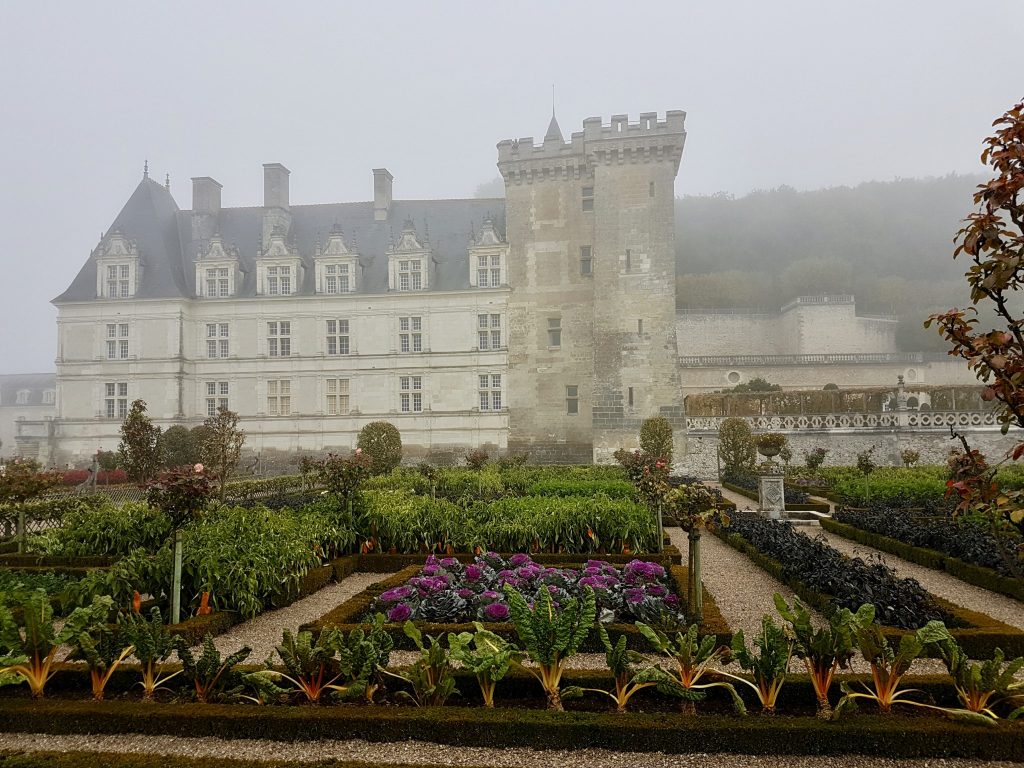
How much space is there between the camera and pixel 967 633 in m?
4.86

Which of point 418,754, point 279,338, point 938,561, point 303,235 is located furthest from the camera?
point 303,235

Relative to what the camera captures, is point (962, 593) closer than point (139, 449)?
Yes

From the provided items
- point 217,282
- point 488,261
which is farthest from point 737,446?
point 217,282

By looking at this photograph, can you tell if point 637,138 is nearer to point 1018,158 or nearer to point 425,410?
point 425,410

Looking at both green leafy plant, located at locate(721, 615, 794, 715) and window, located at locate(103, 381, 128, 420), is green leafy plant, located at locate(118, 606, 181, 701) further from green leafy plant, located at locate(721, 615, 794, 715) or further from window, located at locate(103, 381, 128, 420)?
window, located at locate(103, 381, 128, 420)

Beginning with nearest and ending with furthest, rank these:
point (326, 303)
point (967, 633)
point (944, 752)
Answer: point (944, 752)
point (967, 633)
point (326, 303)

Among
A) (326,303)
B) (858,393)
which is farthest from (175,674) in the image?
(858,393)

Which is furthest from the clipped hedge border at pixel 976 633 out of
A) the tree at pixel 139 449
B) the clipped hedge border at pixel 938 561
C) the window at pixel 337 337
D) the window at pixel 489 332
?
the window at pixel 337 337

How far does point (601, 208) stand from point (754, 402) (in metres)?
9.65

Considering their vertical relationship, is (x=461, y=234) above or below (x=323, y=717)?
above

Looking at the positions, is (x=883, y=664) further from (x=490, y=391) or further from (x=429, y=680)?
(x=490, y=391)

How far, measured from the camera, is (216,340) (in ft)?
91.1

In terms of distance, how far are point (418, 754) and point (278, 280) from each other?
87.7 ft

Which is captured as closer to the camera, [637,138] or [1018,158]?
[1018,158]
